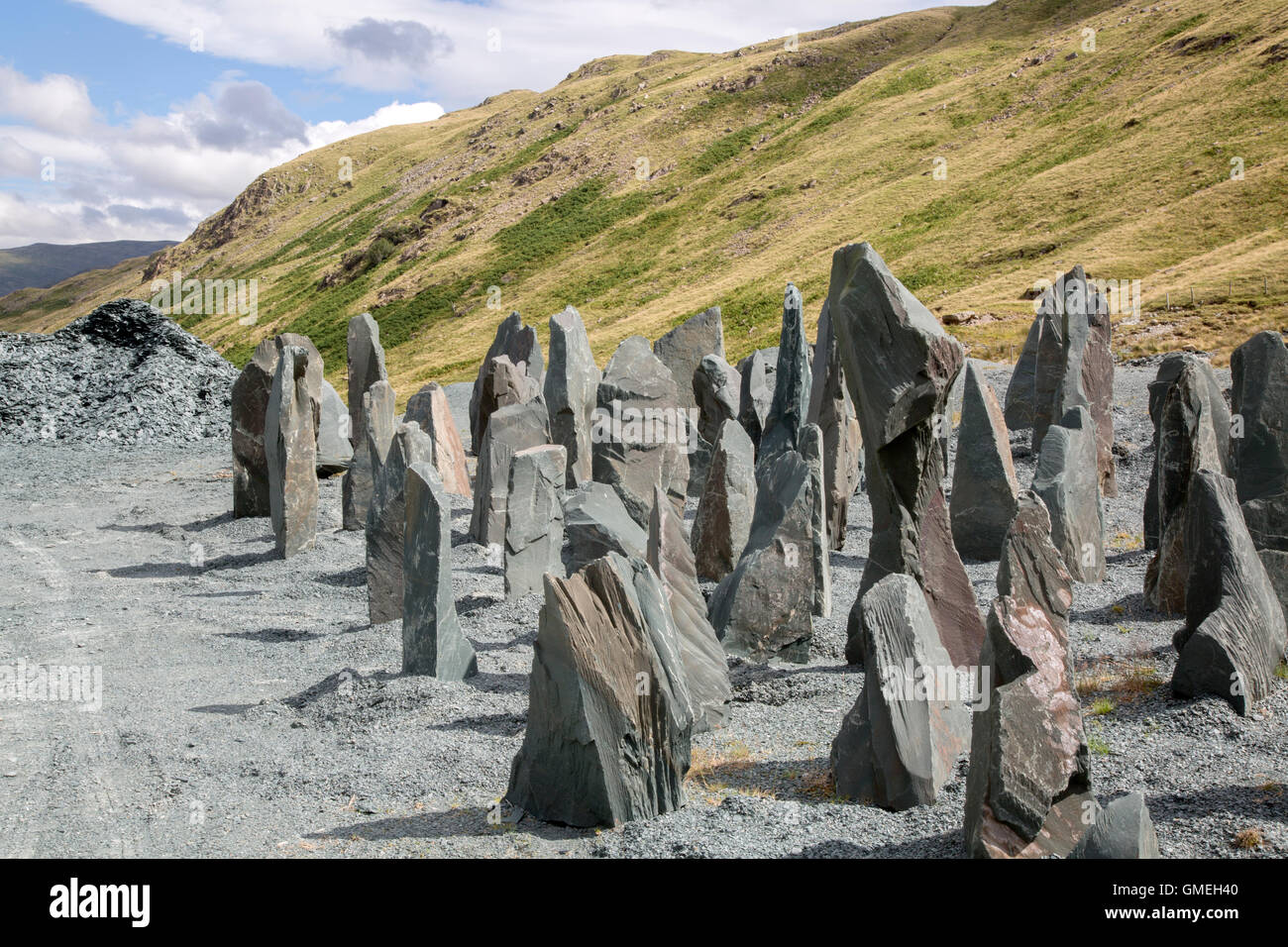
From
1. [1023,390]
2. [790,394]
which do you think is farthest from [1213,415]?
[1023,390]

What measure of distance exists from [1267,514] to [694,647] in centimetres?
491

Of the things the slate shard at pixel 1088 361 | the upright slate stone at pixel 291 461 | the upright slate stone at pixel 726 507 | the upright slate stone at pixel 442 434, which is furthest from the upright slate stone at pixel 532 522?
the slate shard at pixel 1088 361

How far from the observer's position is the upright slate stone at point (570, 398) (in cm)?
1416

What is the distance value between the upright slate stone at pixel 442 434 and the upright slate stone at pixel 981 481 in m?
7.00

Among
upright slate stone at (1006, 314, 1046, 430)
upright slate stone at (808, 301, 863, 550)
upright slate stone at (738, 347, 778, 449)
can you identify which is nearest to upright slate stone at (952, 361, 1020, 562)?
upright slate stone at (808, 301, 863, 550)

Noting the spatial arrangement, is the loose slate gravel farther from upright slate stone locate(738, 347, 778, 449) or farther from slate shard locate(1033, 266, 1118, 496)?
slate shard locate(1033, 266, 1118, 496)

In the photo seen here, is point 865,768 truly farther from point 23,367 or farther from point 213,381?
A: point 23,367

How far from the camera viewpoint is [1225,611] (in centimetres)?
616

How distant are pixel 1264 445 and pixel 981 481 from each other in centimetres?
251

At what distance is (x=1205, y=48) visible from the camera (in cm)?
5184

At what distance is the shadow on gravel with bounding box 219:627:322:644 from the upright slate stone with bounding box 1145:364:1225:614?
6.87 metres

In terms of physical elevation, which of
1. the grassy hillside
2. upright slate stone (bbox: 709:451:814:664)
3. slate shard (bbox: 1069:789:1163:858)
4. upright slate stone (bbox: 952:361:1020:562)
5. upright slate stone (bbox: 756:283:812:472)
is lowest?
slate shard (bbox: 1069:789:1163:858)

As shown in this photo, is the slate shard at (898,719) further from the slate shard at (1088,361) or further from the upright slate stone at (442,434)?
the upright slate stone at (442,434)

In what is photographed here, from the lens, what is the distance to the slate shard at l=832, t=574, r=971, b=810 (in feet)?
16.3
